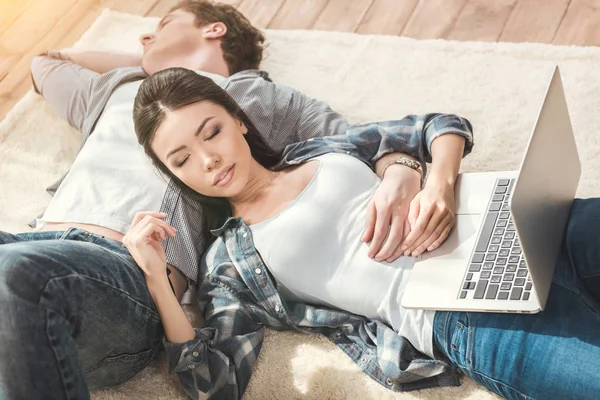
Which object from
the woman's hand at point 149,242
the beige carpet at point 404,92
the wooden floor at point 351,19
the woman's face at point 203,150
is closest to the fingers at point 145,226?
the woman's hand at point 149,242

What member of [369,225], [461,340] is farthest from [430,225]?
[461,340]

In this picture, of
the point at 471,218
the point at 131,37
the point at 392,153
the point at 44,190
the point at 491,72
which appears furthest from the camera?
the point at 131,37

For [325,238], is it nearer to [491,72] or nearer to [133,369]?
[133,369]

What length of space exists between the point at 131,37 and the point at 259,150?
975mm

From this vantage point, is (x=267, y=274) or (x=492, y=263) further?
(x=267, y=274)

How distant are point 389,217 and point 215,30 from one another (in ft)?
2.99

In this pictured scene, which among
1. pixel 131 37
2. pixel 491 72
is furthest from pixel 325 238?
pixel 131 37

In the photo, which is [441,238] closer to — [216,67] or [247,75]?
[247,75]

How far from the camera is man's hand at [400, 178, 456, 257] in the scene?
1.46m

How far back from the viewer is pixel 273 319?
1.58 m

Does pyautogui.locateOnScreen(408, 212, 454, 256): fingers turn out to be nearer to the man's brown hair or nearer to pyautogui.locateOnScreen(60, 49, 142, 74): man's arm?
the man's brown hair

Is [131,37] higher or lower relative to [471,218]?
higher

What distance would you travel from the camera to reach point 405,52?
2.28m

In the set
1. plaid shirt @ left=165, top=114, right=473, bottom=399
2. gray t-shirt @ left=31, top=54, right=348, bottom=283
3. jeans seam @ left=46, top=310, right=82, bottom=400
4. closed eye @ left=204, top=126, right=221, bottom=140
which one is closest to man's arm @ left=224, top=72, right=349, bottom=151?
gray t-shirt @ left=31, top=54, right=348, bottom=283
